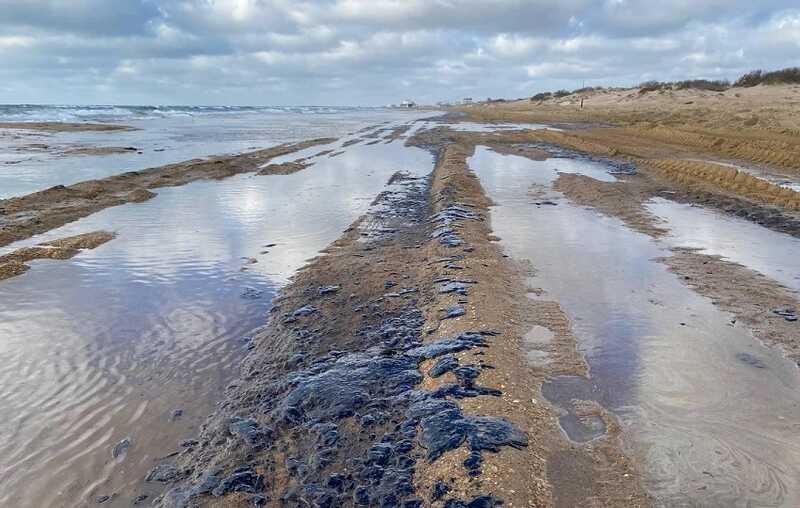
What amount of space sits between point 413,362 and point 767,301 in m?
5.24

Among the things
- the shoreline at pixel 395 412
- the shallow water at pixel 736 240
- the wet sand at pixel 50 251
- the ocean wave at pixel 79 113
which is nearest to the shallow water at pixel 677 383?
the shoreline at pixel 395 412

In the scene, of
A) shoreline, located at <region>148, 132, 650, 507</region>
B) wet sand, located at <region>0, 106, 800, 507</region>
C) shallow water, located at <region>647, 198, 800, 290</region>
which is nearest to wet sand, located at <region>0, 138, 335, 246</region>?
wet sand, located at <region>0, 106, 800, 507</region>

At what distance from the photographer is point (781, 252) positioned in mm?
9695

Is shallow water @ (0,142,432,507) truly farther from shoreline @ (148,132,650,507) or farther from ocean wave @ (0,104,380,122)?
ocean wave @ (0,104,380,122)

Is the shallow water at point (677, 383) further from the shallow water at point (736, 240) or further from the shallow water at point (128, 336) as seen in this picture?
the shallow water at point (128, 336)

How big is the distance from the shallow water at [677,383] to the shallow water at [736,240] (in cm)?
139

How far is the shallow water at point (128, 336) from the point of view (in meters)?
4.30

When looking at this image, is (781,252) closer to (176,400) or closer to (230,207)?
(176,400)

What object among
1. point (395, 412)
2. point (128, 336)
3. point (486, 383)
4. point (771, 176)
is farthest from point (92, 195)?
point (771, 176)

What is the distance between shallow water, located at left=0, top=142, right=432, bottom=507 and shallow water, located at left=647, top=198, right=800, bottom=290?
7.44m

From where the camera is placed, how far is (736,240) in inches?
412

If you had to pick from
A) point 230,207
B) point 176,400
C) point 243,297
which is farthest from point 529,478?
point 230,207

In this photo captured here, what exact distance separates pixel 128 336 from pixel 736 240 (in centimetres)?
1097

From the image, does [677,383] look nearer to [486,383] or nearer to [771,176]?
[486,383]
